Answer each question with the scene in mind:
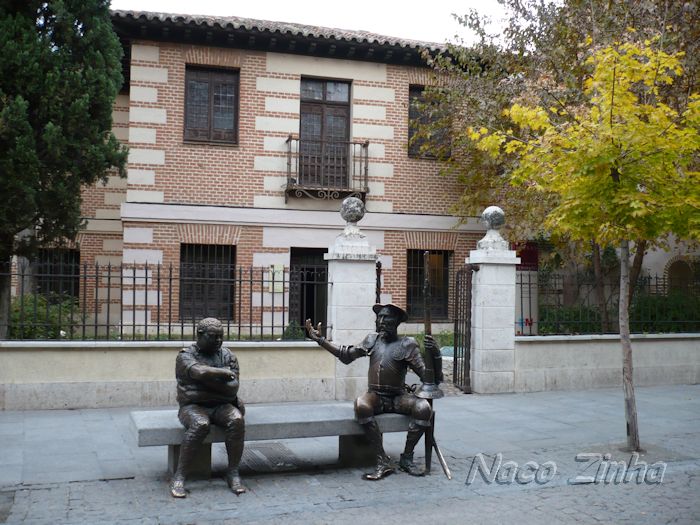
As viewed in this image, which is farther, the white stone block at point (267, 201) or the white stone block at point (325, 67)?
the white stone block at point (325, 67)

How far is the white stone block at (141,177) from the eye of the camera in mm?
14953

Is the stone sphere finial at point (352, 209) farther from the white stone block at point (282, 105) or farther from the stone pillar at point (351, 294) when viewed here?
the white stone block at point (282, 105)

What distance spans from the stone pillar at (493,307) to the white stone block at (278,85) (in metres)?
6.58

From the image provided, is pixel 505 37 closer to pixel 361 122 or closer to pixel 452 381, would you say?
pixel 361 122

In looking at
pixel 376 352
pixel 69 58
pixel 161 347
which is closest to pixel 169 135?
pixel 69 58

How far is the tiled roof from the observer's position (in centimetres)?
1452

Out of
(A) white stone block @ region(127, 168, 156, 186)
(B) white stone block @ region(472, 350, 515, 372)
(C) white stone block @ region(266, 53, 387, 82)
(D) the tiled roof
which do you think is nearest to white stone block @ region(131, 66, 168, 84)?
(D) the tiled roof

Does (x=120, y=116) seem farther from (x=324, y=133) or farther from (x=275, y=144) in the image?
Answer: (x=324, y=133)

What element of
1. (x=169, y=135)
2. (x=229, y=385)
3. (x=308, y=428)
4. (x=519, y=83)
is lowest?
(x=308, y=428)

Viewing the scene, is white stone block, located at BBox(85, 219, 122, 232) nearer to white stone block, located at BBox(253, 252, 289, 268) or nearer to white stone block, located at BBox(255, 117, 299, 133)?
white stone block, located at BBox(253, 252, 289, 268)

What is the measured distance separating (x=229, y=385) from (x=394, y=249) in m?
10.8

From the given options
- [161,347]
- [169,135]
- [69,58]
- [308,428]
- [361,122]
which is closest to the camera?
[308,428]

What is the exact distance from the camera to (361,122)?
53.1ft

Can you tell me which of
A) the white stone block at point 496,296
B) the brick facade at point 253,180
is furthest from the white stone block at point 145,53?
the white stone block at point 496,296
